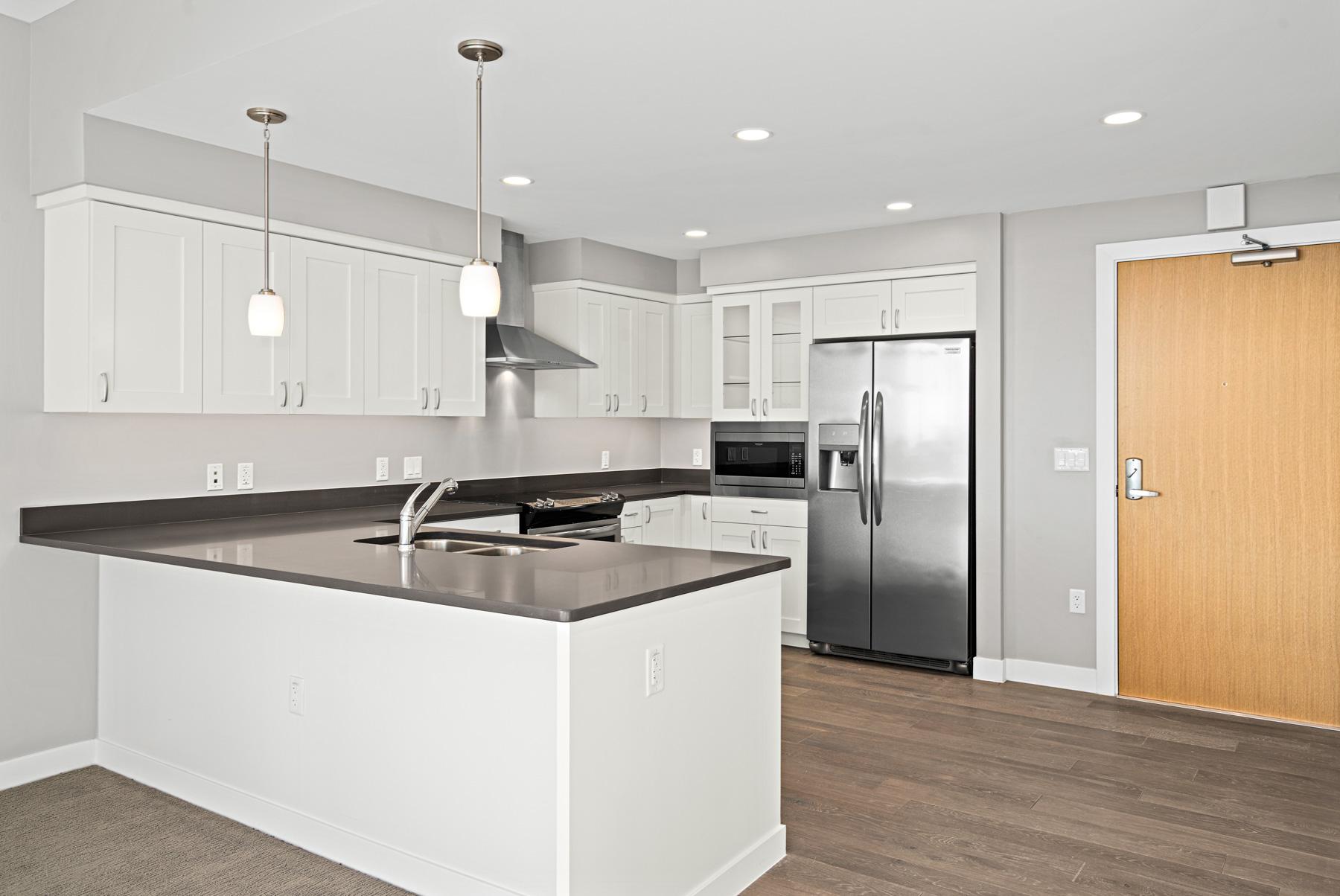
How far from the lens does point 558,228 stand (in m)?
5.33

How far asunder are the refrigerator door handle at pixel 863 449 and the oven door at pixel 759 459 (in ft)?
1.37

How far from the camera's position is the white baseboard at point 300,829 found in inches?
101

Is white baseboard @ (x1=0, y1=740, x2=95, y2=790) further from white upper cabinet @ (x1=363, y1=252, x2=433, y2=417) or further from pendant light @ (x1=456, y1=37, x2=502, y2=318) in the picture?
pendant light @ (x1=456, y1=37, x2=502, y2=318)

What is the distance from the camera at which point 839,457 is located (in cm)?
532

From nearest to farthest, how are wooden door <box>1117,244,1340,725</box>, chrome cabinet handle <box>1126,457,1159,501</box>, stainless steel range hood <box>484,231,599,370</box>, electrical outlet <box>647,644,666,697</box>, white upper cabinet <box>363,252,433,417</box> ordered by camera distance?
electrical outlet <box>647,644,666,697</box>, wooden door <box>1117,244,1340,725</box>, white upper cabinet <box>363,252,433,417</box>, chrome cabinet handle <box>1126,457,1159,501</box>, stainless steel range hood <box>484,231,599,370</box>

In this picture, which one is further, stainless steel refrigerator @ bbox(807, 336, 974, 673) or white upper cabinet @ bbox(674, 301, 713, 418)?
white upper cabinet @ bbox(674, 301, 713, 418)

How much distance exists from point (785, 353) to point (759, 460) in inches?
26.3

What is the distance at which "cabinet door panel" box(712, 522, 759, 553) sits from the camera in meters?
5.73

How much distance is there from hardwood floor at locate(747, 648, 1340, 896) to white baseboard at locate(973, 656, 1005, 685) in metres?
0.14

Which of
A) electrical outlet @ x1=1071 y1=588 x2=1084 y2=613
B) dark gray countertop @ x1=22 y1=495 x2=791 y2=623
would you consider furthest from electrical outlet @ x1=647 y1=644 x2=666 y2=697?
electrical outlet @ x1=1071 y1=588 x2=1084 y2=613

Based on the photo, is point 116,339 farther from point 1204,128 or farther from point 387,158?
point 1204,128

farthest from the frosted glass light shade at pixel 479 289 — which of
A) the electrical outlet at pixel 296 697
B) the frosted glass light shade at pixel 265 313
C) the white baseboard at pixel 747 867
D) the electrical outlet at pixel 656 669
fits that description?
the white baseboard at pixel 747 867

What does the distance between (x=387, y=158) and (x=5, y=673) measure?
2404 mm

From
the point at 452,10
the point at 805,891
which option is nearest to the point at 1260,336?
the point at 805,891
